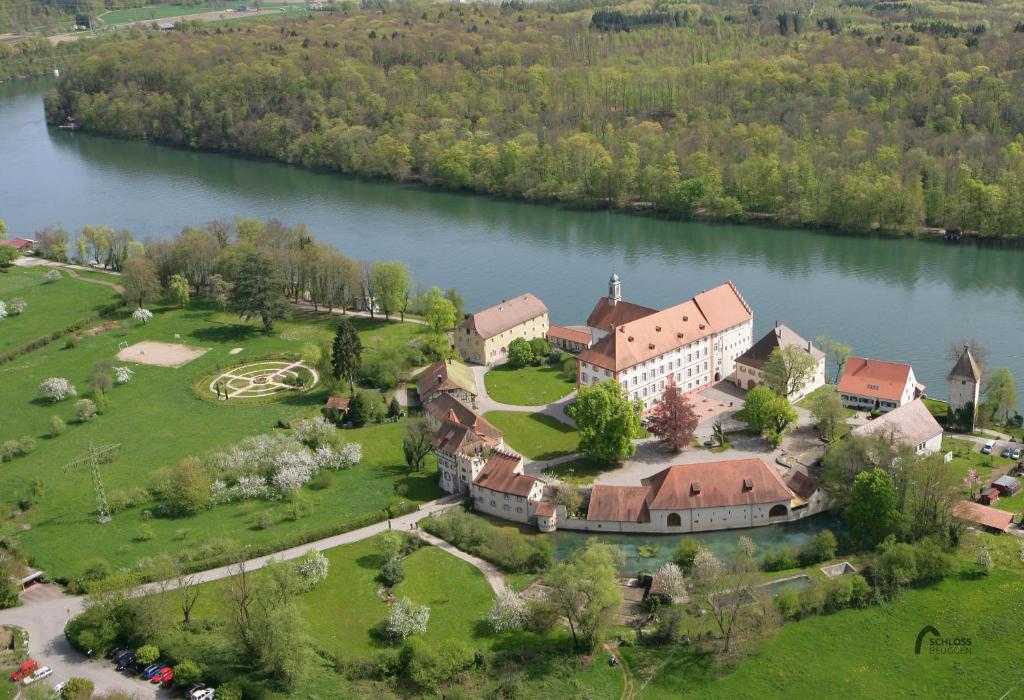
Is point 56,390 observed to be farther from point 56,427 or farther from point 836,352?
point 836,352

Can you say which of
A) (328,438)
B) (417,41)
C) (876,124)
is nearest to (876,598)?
(328,438)

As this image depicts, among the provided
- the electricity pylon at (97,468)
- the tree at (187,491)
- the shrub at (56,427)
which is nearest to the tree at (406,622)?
the tree at (187,491)

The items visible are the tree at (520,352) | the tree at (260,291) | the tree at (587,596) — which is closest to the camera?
the tree at (587,596)

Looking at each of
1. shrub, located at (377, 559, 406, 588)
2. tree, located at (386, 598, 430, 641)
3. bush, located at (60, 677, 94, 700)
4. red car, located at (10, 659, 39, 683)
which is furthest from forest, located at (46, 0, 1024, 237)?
red car, located at (10, 659, 39, 683)

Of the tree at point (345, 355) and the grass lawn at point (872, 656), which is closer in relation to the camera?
the grass lawn at point (872, 656)

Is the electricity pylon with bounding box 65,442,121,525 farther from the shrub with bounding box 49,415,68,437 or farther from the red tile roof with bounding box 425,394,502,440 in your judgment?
the red tile roof with bounding box 425,394,502,440

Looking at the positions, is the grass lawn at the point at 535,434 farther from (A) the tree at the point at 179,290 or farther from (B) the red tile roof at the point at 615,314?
(A) the tree at the point at 179,290

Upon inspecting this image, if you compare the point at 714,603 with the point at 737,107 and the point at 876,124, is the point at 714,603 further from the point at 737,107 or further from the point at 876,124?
the point at 737,107
